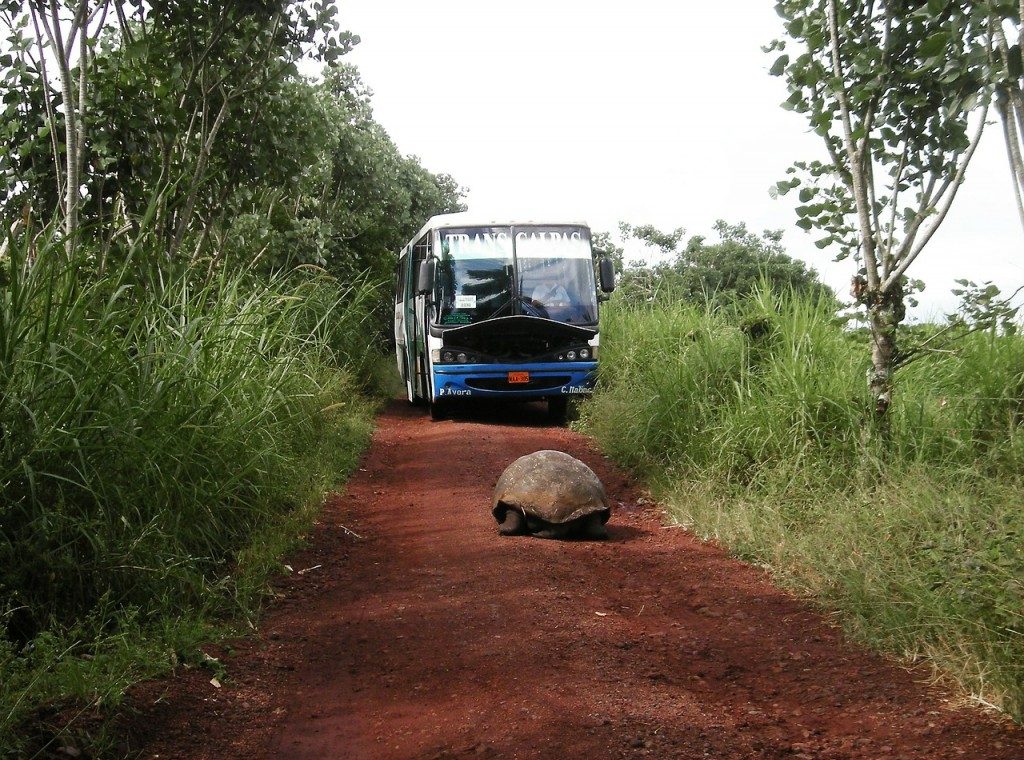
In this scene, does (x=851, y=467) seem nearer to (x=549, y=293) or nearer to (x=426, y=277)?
(x=549, y=293)

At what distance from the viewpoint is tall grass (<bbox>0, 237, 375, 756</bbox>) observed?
4484mm

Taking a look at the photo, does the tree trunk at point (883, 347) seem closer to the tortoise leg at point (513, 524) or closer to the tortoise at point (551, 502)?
the tortoise at point (551, 502)

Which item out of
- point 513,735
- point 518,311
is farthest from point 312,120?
point 513,735

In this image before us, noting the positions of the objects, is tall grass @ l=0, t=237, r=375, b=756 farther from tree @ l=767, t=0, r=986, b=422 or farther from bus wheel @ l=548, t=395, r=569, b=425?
bus wheel @ l=548, t=395, r=569, b=425

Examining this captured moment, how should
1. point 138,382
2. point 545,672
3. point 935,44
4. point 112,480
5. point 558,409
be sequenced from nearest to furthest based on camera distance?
point 545,672 < point 112,480 < point 138,382 < point 935,44 < point 558,409

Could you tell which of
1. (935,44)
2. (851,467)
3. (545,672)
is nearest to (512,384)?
(851,467)

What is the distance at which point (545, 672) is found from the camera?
4.51m

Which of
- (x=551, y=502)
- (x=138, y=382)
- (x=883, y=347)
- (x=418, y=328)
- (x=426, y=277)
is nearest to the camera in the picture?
(x=138, y=382)

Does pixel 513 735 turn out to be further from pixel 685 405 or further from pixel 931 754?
pixel 685 405

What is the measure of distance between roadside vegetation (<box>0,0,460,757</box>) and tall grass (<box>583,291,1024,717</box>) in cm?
290

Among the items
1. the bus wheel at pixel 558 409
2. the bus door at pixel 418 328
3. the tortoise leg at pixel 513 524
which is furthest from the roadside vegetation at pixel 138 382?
the bus wheel at pixel 558 409

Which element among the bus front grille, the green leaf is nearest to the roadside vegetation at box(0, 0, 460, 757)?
the bus front grille

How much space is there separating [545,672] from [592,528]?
2.84m

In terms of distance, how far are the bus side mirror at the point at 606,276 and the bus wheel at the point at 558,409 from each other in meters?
1.64
